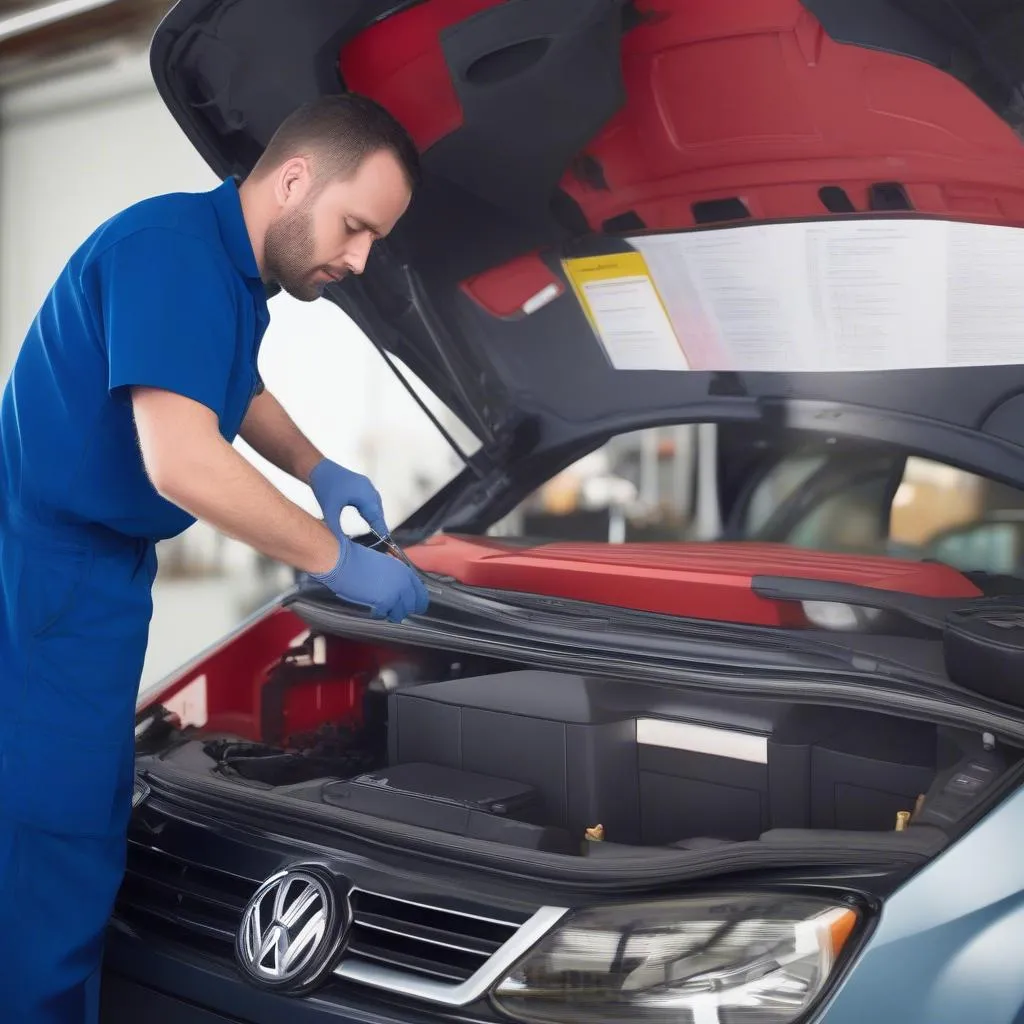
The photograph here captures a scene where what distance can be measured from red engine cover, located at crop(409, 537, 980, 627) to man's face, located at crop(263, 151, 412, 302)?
58 cm

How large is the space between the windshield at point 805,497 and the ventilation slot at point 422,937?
3.17ft

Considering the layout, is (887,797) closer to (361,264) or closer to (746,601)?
(746,601)

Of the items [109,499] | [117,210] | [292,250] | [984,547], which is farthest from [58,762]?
[117,210]

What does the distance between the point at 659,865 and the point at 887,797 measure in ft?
1.10

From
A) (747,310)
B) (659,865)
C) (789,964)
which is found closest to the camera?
(789,964)

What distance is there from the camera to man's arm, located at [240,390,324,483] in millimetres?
1583

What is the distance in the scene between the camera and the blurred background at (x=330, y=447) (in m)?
1.68

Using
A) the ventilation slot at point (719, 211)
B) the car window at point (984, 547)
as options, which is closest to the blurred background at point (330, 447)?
the car window at point (984, 547)

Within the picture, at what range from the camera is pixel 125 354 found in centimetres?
111

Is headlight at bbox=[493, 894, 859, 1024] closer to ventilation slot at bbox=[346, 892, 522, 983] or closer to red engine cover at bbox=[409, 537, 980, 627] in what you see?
ventilation slot at bbox=[346, 892, 522, 983]

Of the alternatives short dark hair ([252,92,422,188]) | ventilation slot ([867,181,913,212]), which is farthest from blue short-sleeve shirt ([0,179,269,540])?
ventilation slot ([867,181,913,212])

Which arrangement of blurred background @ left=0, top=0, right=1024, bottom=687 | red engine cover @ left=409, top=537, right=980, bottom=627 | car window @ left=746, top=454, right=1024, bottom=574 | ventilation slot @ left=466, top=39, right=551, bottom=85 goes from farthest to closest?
blurred background @ left=0, top=0, right=1024, bottom=687 → car window @ left=746, top=454, right=1024, bottom=574 → red engine cover @ left=409, top=537, right=980, bottom=627 → ventilation slot @ left=466, top=39, right=551, bottom=85

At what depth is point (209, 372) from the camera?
1.13 m

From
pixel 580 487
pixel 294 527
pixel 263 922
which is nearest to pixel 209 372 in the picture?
pixel 294 527
